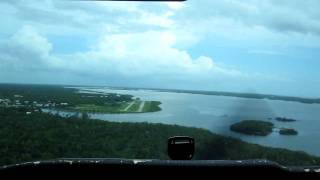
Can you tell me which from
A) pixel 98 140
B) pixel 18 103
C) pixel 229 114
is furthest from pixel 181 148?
pixel 18 103

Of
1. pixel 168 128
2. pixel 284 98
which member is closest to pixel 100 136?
pixel 168 128

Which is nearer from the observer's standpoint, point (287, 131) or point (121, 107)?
point (287, 131)

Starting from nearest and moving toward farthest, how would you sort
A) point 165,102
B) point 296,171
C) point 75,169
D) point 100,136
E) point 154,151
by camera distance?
point 75,169 < point 296,171 < point 154,151 < point 100,136 < point 165,102

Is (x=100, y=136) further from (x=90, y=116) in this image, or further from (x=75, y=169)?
(x=75, y=169)

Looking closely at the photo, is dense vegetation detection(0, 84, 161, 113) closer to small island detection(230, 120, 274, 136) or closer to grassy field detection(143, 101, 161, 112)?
grassy field detection(143, 101, 161, 112)

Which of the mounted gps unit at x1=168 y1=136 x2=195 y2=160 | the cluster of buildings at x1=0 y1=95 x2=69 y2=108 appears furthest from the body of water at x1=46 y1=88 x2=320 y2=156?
the mounted gps unit at x1=168 y1=136 x2=195 y2=160

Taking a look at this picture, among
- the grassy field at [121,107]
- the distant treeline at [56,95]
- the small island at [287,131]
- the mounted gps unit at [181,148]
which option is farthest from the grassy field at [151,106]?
the mounted gps unit at [181,148]

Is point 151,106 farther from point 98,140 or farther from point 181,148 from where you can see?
point 181,148
